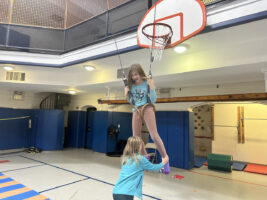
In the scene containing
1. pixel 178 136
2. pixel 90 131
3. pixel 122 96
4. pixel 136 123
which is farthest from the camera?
pixel 90 131

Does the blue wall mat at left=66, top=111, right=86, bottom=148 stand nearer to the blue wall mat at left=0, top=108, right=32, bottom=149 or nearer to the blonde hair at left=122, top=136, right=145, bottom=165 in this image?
the blue wall mat at left=0, top=108, right=32, bottom=149

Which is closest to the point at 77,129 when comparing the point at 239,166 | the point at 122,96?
the point at 122,96

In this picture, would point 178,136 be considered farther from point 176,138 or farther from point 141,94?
point 141,94

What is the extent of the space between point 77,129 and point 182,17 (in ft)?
24.4

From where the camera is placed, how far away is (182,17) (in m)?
2.78

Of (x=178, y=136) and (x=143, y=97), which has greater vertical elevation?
(x=143, y=97)

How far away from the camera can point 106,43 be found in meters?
4.01

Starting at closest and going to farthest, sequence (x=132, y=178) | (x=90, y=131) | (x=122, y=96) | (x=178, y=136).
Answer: (x=132, y=178), (x=178, y=136), (x=122, y=96), (x=90, y=131)

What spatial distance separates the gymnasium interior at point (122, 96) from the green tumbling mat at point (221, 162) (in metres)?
0.03

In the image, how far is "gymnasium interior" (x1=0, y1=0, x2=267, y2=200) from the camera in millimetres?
3271

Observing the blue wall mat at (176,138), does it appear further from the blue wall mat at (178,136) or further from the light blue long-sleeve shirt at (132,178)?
the light blue long-sleeve shirt at (132,178)

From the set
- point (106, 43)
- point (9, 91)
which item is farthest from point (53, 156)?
point (106, 43)

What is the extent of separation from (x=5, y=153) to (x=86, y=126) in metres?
3.43

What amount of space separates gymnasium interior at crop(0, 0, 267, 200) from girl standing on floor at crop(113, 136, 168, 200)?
1370 millimetres
